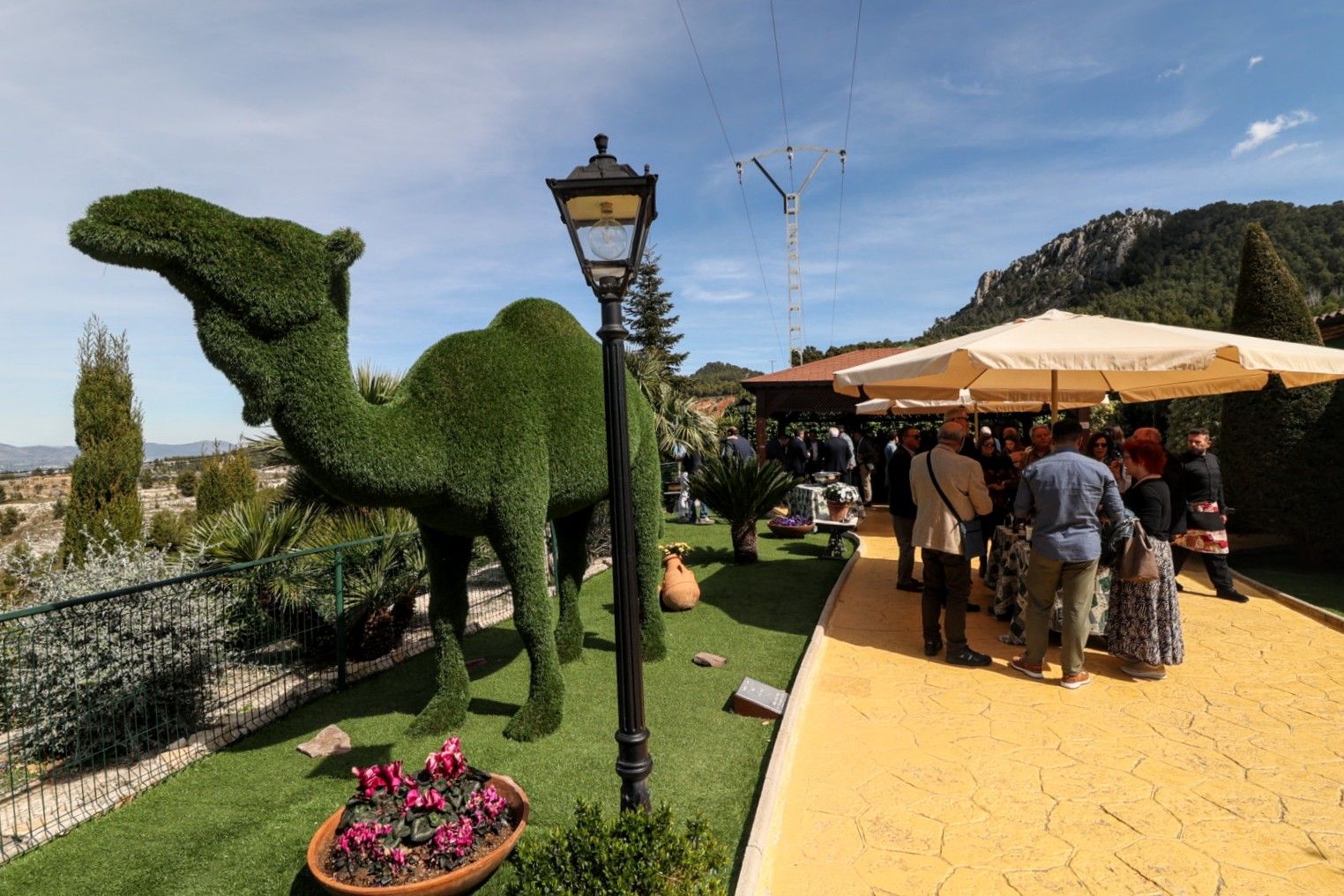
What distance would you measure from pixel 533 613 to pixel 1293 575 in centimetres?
932

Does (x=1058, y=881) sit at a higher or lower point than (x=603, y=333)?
lower

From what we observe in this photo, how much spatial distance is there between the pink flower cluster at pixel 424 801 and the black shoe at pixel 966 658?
13.6ft

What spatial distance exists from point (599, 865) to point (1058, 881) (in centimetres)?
197

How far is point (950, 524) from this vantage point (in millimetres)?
5293

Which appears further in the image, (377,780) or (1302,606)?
(1302,606)

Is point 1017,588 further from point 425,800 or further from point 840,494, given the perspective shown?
point 425,800

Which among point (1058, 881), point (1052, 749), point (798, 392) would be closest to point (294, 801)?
point (1058, 881)

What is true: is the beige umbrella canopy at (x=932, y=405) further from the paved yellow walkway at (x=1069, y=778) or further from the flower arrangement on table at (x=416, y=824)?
the flower arrangement on table at (x=416, y=824)

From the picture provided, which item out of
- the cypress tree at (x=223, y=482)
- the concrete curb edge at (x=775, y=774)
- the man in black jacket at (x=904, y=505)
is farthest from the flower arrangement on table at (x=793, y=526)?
the cypress tree at (x=223, y=482)

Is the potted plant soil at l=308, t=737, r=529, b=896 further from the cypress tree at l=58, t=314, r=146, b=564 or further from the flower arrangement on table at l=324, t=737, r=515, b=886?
the cypress tree at l=58, t=314, r=146, b=564

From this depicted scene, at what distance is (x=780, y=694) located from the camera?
15.2 feet

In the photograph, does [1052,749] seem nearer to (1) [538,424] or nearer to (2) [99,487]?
(1) [538,424]

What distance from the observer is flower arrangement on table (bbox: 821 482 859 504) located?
10.4 meters

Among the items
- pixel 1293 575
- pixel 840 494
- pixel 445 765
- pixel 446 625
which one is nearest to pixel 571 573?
pixel 446 625
